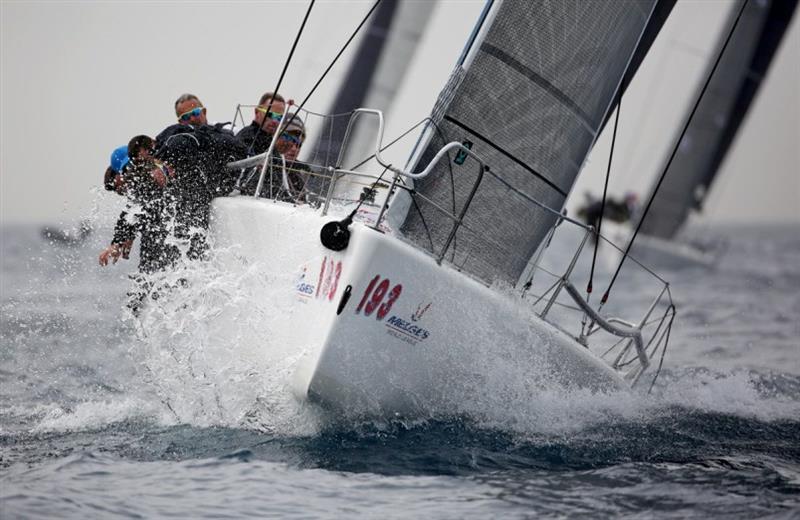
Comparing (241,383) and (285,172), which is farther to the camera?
(285,172)

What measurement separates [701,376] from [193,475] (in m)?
4.80

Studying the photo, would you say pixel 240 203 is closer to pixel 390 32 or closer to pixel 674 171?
pixel 390 32

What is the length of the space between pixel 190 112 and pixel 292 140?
68cm

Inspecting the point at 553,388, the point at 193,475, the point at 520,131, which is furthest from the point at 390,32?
the point at 193,475

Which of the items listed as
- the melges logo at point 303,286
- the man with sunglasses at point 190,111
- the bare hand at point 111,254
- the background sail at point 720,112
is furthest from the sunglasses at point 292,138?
the background sail at point 720,112

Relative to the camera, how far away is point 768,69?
1952cm

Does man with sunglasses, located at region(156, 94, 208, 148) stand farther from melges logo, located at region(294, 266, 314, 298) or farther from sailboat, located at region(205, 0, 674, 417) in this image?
melges logo, located at region(294, 266, 314, 298)

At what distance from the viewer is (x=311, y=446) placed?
4453 mm

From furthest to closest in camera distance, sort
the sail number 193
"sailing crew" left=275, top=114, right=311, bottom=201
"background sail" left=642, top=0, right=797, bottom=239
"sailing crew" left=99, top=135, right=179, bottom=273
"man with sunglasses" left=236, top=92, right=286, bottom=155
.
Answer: "background sail" left=642, top=0, right=797, bottom=239, "man with sunglasses" left=236, top=92, right=286, bottom=155, "sailing crew" left=99, top=135, right=179, bottom=273, "sailing crew" left=275, top=114, right=311, bottom=201, the sail number 193

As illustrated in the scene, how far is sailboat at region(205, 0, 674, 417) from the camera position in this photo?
15.0 feet

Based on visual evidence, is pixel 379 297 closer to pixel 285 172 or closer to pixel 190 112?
pixel 285 172

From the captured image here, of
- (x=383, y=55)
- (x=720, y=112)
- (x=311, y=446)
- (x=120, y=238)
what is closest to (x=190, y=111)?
(x=120, y=238)

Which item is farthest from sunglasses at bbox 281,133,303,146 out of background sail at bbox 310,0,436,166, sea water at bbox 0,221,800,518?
background sail at bbox 310,0,436,166

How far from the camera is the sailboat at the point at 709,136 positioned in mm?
18861
